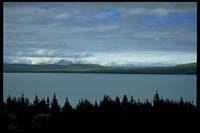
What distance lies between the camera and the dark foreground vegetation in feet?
7.97

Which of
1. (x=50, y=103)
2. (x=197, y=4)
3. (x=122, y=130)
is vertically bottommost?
(x=122, y=130)

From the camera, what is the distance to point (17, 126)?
2.42 m

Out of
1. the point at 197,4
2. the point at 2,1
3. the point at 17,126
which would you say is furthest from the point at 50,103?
the point at 197,4

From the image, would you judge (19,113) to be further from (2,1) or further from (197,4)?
(197,4)

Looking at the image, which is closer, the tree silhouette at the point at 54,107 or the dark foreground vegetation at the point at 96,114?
the dark foreground vegetation at the point at 96,114

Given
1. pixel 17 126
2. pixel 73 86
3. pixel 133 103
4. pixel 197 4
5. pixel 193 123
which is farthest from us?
pixel 73 86

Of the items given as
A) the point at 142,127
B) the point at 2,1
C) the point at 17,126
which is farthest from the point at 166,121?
the point at 2,1

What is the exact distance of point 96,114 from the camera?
102 inches

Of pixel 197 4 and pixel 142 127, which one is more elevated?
pixel 197 4

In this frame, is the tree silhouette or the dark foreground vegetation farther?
the tree silhouette

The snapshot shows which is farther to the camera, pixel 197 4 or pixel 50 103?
pixel 50 103

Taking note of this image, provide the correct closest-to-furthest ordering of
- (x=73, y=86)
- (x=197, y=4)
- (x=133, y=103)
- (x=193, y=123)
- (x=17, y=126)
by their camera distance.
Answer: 1. (x=197, y=4)
2. (x=193, y=123)
3. (x=17, y=126)
4. (x=133, y=103)
5. (x=73, y=86)

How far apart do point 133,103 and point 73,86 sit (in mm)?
1508

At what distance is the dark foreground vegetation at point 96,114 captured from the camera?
2428 mm
